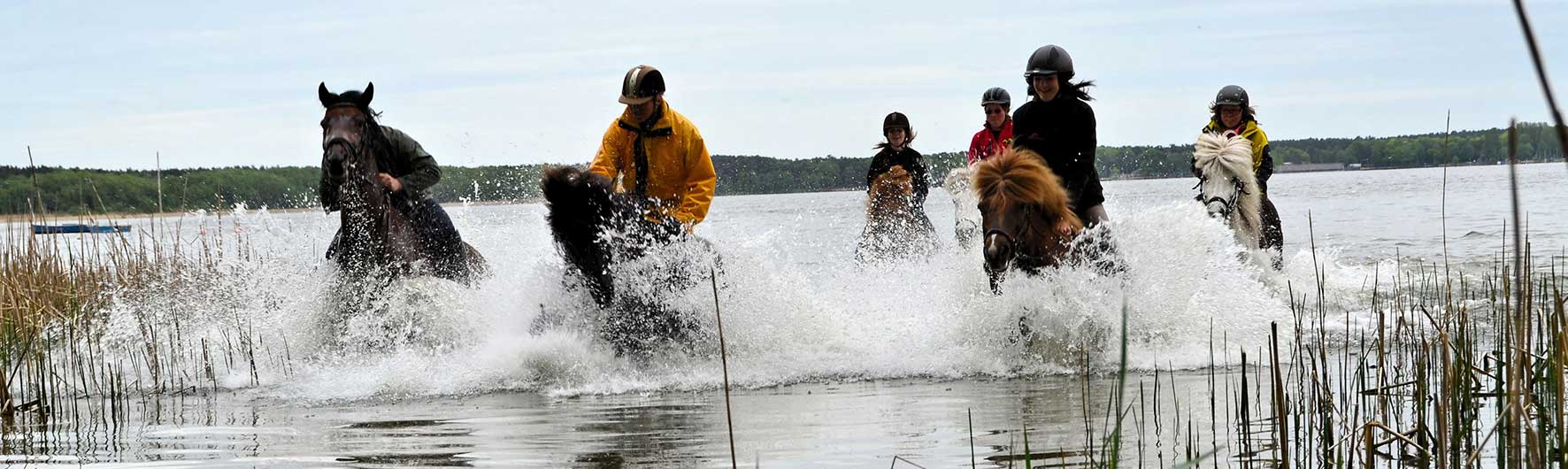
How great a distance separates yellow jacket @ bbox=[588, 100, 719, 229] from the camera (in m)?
8.55

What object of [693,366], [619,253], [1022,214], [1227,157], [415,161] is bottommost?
[693,366]

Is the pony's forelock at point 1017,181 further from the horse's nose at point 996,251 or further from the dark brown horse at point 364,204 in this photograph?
the dark brown horse at point 364,204

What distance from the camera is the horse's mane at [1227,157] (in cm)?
1082

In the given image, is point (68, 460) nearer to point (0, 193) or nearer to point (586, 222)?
point (586, 222)

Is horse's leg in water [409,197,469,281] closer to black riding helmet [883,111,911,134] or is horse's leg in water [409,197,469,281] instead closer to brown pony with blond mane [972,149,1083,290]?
brown pony with blond mane [972,149,1083,290]

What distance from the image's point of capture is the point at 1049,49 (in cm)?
883

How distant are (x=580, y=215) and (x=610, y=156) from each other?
0.88m

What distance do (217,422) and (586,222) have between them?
2141 mm

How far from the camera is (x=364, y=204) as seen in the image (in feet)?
28.1

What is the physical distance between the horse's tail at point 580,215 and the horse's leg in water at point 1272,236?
18.7 feet

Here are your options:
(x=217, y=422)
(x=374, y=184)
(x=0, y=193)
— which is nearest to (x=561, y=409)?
(x=217, y=422)

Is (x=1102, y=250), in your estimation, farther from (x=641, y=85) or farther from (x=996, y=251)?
(x=641, y=85)

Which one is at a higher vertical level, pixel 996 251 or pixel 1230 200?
pixel 1230 200

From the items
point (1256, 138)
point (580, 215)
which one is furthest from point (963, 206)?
point (580, 215)
